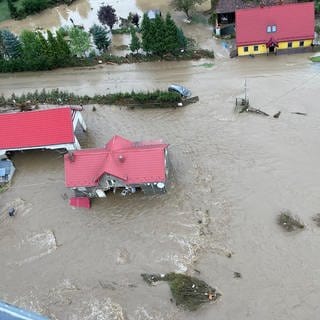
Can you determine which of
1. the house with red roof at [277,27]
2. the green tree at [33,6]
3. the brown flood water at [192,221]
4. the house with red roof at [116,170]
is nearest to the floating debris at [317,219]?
the brown flood water at [192,221]

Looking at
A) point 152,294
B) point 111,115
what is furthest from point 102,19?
point 152,294

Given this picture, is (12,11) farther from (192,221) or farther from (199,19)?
(192,221)

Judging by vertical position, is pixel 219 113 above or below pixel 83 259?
above

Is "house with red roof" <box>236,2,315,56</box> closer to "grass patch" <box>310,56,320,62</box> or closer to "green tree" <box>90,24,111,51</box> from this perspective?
"grass patch" <box>310,56,320,62</box>

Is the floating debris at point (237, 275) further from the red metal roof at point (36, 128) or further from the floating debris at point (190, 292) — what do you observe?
the red metal roof at point (36, 128)

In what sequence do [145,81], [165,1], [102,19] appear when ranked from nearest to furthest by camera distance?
1. [145,81]
2. [102,19]
3. [165,1]

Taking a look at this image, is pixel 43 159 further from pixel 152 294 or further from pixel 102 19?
pixel 102 19
